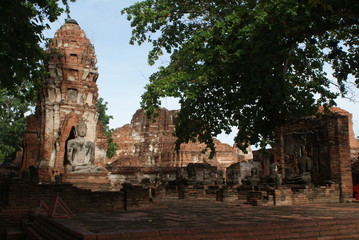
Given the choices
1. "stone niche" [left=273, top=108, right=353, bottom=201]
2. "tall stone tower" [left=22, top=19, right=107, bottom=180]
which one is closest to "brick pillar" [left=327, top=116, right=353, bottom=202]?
→ "stone niche" [left=273, top=108, right=353, bottom=201]

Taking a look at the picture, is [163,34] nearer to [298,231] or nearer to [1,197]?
[1,197]

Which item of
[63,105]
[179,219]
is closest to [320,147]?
[179,219]

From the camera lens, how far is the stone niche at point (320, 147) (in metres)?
14.0

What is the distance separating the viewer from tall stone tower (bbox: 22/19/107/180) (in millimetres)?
18453

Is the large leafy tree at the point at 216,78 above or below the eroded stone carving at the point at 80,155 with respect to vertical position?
above

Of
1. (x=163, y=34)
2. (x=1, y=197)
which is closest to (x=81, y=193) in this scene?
(x=1, y=197)

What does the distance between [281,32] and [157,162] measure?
26.6 m

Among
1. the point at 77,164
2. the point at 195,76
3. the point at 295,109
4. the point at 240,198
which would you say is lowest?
the point at 240,198

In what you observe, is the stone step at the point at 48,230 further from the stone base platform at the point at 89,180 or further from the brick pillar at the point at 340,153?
the brick pillar at the point at 340,153

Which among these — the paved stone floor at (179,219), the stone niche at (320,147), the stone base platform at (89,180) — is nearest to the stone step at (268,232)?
the paved stone floor at (179,219)

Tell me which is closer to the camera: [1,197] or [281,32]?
[281,32]

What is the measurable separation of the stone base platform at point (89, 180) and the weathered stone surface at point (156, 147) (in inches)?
601

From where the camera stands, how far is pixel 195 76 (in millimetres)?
14594

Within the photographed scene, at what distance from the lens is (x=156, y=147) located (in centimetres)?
3509
